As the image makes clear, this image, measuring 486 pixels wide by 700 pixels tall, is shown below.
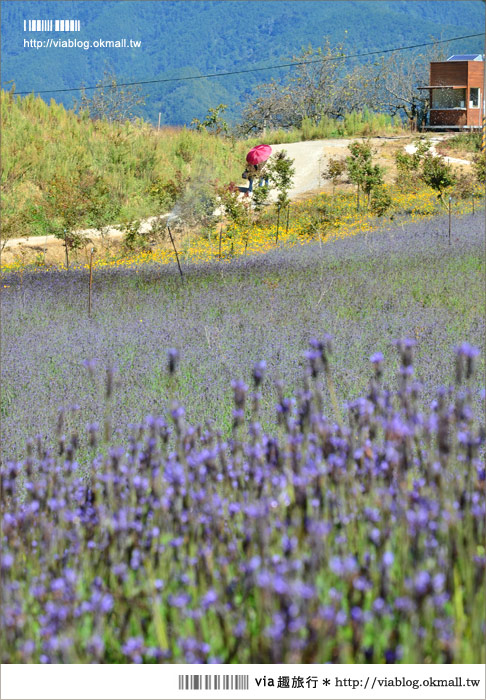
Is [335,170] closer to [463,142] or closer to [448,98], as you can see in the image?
[463,142]

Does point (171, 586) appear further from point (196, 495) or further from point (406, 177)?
point (406, 177)

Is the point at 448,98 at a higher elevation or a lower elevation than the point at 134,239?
higher

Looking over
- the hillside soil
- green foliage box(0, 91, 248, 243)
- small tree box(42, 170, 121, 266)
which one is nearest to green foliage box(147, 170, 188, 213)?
green foliage box(0, 91, 248, 243)

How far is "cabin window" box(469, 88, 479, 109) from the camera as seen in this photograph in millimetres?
33344

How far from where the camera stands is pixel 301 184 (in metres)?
23.8

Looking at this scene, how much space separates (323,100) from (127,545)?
4546 centimetres

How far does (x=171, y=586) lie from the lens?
6.07ft

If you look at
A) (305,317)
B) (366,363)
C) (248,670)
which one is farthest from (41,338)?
(248,670)

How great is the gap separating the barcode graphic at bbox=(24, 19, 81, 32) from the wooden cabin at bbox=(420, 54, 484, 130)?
1243 inches

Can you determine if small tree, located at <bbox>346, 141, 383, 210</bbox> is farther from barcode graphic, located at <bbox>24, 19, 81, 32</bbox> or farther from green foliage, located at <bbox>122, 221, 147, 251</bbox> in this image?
barcode graphic, located at <bbox>24, 19, 81, 32</bbox>

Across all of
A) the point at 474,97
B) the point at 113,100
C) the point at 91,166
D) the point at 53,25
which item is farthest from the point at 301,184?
the point at 53,25

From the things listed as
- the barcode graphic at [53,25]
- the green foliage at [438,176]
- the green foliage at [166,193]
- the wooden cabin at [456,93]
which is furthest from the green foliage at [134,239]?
the wooden cabin at [456,93]

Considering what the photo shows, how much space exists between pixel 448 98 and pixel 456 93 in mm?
427

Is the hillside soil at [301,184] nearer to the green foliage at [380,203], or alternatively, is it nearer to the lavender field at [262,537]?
the green foliage at [380,203]
